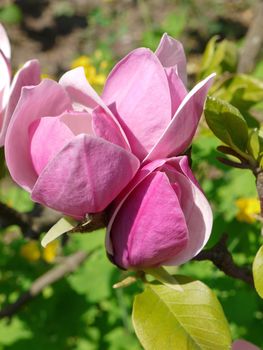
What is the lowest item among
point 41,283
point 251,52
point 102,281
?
point 102,281

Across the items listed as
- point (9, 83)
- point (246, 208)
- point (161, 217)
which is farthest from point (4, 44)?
point (246, 208)

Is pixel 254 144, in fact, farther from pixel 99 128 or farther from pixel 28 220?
pixel 28 220

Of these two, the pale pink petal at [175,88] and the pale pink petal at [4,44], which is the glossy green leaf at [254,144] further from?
the pale pink petal at [4,44]

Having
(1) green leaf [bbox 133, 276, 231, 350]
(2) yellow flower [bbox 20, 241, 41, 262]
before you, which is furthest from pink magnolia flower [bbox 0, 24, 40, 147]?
(2) yellow flower [bbox 20, 241, 41, 262]

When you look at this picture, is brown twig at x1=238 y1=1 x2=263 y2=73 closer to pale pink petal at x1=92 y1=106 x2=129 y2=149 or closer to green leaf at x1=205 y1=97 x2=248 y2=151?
green leaf at x1=205 y1=97 x2=248 y2=151

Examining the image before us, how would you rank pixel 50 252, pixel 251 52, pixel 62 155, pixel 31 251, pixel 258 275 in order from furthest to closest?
pixel 50 252 → pixel 31 251 → pixel 251 52 → pixel 258 275 → pixel 62 155

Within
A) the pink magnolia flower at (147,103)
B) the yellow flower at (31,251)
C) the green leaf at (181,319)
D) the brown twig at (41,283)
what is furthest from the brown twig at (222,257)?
the yellow flower at (31,251)

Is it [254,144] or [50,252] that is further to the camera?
[50,252]
